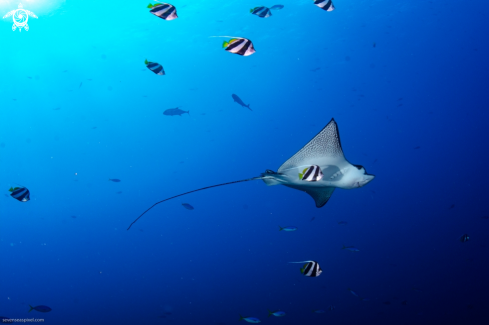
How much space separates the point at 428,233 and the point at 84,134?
2443cm

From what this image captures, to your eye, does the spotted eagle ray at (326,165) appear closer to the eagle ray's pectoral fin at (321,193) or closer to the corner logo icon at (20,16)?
the eagle ray's pectoral fin at (321,193)

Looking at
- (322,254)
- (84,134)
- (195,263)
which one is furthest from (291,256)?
(84,134)

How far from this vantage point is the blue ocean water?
47.2 feet

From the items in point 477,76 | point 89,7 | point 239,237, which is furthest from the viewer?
point 239,237

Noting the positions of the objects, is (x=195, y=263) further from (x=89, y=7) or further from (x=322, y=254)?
(x=89, y=7)

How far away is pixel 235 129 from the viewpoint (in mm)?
24516

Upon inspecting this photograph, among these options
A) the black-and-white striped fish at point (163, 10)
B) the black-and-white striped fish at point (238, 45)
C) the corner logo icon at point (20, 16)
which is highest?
the black-and-white striped fish at point (163, 10)

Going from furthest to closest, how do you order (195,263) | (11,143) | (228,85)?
(195,263) < (228,85) < (11,143)

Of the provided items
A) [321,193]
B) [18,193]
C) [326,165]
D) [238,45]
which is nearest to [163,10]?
[238,45]

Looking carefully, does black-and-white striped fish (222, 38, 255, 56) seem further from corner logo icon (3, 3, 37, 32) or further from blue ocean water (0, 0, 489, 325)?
corner logo icon (3, 3, 37, 32)

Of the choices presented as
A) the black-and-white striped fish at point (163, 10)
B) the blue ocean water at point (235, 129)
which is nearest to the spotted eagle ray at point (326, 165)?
the black-and-white striped fish at point (163, 10)

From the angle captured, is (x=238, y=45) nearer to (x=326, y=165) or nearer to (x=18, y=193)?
(x=326, y=165)

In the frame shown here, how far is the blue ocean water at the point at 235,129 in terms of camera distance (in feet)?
47.2

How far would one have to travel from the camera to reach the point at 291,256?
22.9 metres
